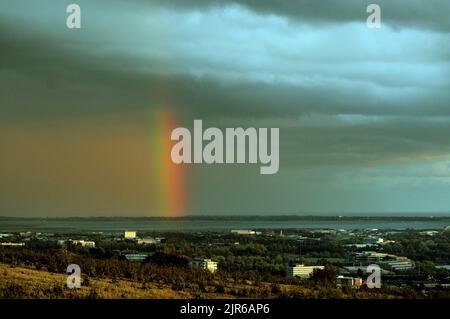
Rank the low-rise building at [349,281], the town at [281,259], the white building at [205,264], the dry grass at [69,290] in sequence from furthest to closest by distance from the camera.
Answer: the white building at [205,264]
the low-rise building at [349,281]
the town at [281,259]
the dry grass at [69,290]

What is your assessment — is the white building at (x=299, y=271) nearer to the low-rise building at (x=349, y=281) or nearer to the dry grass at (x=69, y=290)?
the low-rise building at (x=349, y=281)

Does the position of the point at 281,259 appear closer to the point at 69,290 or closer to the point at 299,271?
the point at 299,271

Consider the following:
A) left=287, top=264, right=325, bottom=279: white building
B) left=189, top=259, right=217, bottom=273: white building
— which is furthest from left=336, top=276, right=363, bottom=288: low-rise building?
left=189, top=259, right=217, bottom=273: white building

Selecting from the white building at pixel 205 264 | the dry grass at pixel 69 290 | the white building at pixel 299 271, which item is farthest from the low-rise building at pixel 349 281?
the dry grass at pixel 69 290

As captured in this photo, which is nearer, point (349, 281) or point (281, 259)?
point (349, 281)

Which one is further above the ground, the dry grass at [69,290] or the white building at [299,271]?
the dry grass at [69,290]

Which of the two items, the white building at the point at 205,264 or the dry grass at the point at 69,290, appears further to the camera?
the white building at the point at 205,264

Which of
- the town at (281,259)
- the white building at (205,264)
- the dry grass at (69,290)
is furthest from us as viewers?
the white building at (205,264)

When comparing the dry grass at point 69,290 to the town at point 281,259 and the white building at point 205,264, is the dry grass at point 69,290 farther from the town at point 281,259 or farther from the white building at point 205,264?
the white building at point 205,264

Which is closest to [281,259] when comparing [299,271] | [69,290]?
[299,271]

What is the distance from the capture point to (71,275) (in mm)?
25078
